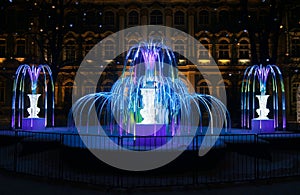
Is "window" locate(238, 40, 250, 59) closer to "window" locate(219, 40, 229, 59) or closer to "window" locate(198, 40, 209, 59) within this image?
"window" locate(219, 40, 229, 59)

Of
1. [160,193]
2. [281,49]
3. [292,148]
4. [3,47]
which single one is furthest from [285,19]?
[160,193]

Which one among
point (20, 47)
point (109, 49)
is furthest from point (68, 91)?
point (20, 47)

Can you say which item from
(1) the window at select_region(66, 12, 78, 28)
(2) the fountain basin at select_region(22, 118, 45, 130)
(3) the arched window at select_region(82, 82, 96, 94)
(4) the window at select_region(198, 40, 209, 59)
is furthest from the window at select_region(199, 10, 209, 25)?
(2) the fountain basin at select_region(22, 118, 45, 130)

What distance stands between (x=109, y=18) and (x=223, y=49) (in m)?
13.8

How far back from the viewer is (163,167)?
33.5 ft

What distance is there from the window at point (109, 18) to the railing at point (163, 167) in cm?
2751

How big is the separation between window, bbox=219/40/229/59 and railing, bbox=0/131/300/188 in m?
25.5

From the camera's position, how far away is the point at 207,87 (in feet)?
125

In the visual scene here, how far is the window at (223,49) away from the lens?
38.8m

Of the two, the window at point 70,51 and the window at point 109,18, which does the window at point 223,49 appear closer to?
the window at point 109,18

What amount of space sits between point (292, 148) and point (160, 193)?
8632mm

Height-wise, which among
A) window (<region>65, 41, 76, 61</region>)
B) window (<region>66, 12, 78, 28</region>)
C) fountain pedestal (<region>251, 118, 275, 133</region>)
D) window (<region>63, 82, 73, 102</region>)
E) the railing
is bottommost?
the railing

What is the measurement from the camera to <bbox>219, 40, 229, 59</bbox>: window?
38812 mm

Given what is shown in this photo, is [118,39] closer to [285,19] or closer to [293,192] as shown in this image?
[285,19]
